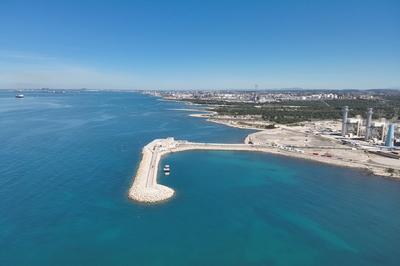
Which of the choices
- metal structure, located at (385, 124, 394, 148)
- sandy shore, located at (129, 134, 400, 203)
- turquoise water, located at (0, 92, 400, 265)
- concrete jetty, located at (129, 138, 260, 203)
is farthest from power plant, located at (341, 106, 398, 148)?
concrete jetty, located at (129, 138, 260, 203)

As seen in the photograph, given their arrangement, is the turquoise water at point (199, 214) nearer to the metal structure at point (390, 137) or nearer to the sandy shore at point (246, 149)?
the sandy shore at point (246, 149)

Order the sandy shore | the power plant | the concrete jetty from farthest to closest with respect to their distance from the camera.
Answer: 1. the power plant
2. the sandy shore
3. the concrete jetty

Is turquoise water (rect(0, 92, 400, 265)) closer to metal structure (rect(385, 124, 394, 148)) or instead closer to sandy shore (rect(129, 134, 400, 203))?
sandy shore (rect(129, 134, 400, 203))

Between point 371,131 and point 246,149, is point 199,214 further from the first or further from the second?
point 371,131

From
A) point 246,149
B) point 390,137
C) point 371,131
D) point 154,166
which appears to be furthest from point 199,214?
point 371,131

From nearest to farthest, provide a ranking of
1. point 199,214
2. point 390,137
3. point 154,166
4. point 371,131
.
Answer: point 199,214 < point 154,166 < point 390,137 < point 371,131
